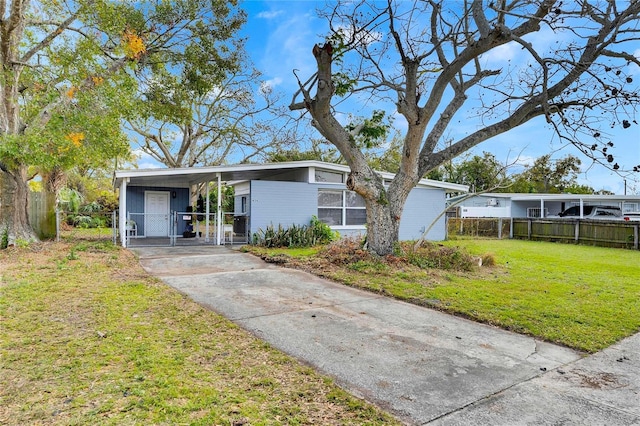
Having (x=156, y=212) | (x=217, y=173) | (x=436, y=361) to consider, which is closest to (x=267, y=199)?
(x=217, y=173)

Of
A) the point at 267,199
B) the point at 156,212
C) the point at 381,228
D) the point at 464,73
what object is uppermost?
the point at 464,73

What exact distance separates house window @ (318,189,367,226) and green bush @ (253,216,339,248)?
1.05 metres

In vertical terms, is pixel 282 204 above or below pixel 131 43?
below

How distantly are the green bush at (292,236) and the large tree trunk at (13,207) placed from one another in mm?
6911

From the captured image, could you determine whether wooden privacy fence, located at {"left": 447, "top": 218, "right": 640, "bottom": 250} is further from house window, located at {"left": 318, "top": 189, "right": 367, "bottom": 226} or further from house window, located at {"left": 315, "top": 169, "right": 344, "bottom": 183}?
house window, located at {"left": 315, "top": 169, "right": 344, "bottom": 183}

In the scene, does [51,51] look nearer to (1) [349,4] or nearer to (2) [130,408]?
(1) [349,4]

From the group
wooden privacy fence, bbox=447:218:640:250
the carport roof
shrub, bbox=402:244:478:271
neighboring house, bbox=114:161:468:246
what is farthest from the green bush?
wooden privacy fence, bbox=447:218:640:250

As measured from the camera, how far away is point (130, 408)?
2467 mm

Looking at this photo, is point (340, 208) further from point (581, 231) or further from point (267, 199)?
point (581, 231)

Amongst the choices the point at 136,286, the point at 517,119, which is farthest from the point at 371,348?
the point at 517,119

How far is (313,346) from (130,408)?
1771 mm

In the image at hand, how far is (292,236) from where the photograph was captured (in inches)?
498

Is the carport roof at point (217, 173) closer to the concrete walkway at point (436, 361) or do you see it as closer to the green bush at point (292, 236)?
the green bush at point (292, 236)

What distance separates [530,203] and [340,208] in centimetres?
2092
